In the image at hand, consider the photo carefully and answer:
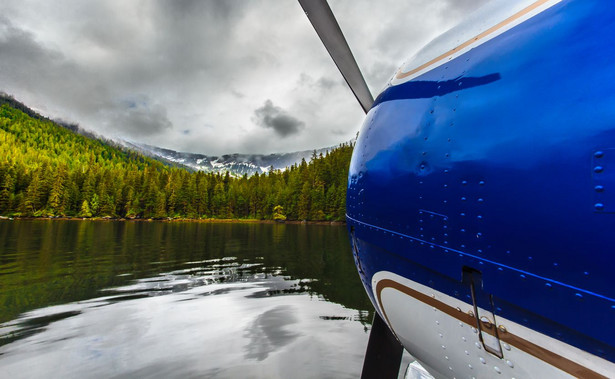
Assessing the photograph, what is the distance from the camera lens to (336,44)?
3.72 metres

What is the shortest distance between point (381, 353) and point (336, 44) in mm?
4318

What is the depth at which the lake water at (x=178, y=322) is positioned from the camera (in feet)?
21.5

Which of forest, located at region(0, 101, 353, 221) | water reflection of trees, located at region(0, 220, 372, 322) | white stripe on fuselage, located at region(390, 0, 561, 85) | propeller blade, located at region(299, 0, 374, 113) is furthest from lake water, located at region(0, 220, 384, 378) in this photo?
forest, located at region(0, 101, 353, 221)

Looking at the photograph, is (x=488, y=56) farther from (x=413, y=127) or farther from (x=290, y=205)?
(x=290, y=205)

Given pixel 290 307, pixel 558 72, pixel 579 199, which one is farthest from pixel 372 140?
pixel 290 307

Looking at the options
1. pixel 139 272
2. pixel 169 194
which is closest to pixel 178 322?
pixel 139 272

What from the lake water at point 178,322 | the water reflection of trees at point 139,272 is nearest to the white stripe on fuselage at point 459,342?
the lake water at point 178,322

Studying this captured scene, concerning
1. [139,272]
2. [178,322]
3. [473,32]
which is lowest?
[178,322]

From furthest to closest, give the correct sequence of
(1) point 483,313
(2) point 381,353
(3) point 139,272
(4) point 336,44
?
(3) point 139,272 < (2) point 381,353 < (4) point 336,44 < (1) point 483,313

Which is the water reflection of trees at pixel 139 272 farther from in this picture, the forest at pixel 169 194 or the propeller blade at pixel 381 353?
the forest at pixel 169 194

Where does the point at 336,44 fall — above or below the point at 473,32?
above

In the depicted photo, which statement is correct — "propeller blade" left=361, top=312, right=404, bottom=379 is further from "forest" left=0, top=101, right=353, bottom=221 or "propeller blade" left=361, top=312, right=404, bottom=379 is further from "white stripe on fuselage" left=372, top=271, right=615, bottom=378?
"forest" left=0, top=101, right=353, bottom=221

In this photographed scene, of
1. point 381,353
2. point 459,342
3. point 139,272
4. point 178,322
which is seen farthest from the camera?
point 139,272

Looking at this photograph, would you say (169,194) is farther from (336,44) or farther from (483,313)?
(483,313)
